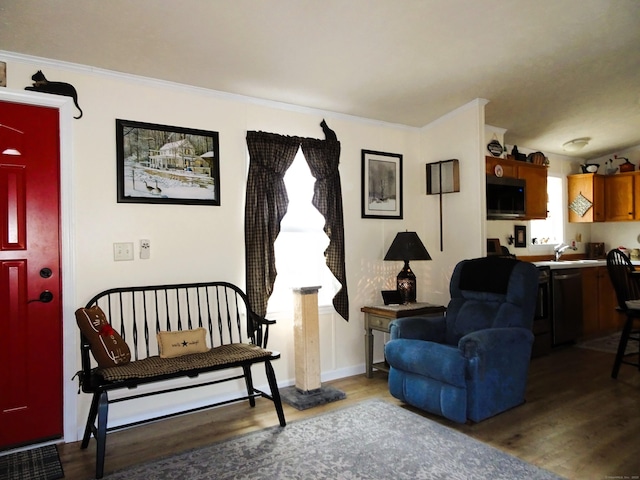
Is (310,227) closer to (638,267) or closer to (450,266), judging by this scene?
(450,266)

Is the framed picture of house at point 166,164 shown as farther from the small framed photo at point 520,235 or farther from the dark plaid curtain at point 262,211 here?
the small framed photo at point 520,235

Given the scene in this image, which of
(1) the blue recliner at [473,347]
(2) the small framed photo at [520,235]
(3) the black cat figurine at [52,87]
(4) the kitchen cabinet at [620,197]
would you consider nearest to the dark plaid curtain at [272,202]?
(1) the blue recliner at [473,347]

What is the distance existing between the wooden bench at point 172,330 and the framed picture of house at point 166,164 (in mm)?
642

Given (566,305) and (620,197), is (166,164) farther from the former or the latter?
(620,197)

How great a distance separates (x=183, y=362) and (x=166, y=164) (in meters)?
1.39

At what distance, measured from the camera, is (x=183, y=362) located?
8.89 feet

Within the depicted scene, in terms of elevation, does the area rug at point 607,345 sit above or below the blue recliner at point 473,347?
below

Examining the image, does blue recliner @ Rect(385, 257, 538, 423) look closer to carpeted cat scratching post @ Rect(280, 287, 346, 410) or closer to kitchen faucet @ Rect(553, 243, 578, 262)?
carpeted cat scratching post @ Rect(280, 287, 346, 410)

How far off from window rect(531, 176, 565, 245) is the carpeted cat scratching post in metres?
3.92

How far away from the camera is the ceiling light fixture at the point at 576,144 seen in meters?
5.62

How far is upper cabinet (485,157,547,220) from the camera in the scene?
15.9 ft

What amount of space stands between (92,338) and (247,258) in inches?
49.9

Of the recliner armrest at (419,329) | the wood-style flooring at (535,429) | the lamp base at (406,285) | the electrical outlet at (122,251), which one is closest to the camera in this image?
the wood-style flooring at (535,429)

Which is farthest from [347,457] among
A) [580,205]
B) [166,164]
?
[580,205]
